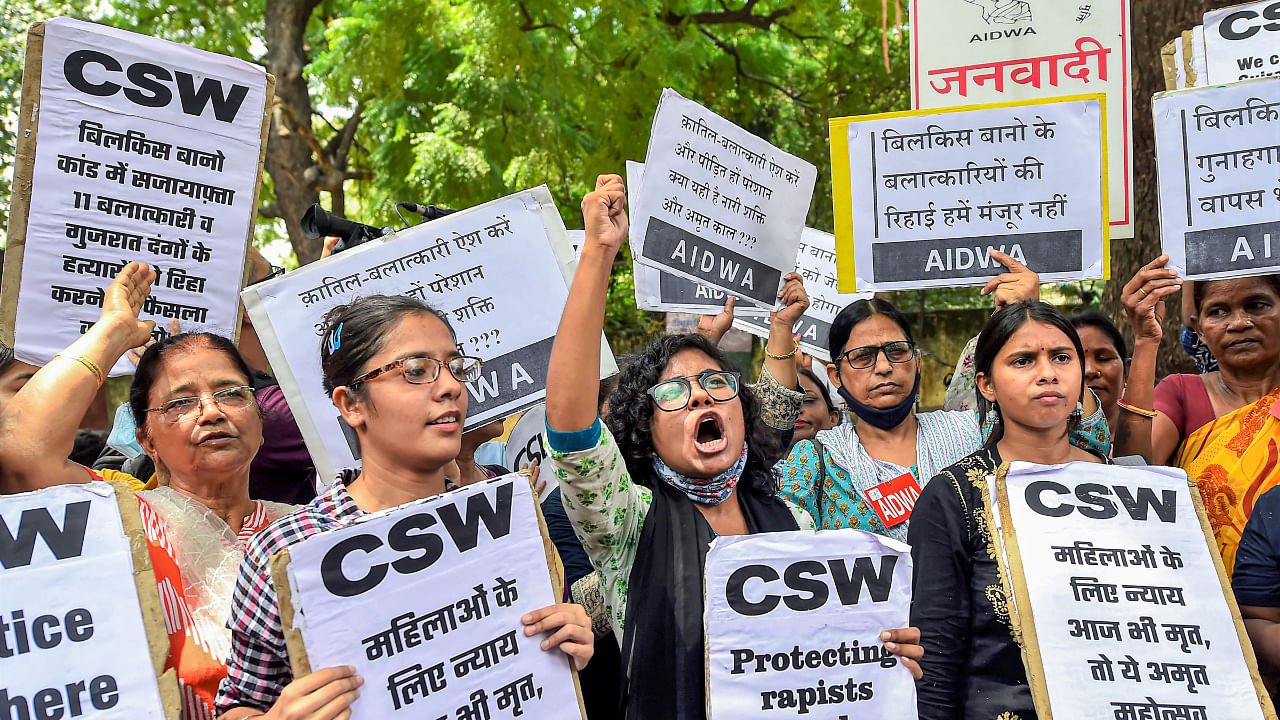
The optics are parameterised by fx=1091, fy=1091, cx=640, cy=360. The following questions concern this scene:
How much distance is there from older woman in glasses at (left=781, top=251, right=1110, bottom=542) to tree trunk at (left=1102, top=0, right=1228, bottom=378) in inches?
105

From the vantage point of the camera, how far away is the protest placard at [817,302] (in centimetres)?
524

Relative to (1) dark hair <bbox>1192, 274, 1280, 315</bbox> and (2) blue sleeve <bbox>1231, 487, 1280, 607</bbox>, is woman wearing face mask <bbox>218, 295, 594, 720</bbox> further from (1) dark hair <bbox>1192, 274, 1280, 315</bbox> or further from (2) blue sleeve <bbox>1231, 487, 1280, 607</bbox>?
(1) dark hair <bbox>1192, 274, 1280, 315</bbox>

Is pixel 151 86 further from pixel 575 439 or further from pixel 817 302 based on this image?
pixel 817 302

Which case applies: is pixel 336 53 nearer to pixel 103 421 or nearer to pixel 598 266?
pixel 103 421

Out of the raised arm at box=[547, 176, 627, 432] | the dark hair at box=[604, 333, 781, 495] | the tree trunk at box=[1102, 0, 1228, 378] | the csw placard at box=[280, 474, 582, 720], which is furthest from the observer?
the tree trunk at box=[1102, 0, 1228, 378]

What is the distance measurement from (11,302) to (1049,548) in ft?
9.93

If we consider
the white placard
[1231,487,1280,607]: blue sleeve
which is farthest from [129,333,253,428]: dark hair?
the white placard

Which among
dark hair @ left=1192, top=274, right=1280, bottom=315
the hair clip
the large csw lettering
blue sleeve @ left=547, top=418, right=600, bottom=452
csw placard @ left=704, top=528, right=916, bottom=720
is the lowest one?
csw placard @ left=704, top=528, right=916, bottom=720

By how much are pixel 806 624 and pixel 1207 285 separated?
2.24 metres

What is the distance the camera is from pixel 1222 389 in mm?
3855

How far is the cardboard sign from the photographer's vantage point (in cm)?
348

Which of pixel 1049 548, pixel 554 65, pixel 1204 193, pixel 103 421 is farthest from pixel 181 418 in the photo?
pixel 554 65

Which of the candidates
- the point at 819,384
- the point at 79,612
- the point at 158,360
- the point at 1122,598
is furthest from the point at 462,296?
the point at 819,384

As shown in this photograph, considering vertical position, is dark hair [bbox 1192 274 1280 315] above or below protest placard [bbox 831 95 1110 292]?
below
